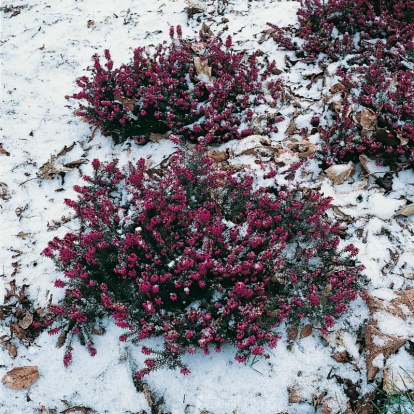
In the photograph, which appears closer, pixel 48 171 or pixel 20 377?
pixel 20 377

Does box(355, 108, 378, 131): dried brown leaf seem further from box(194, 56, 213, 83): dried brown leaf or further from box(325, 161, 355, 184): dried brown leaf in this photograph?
box(194, 56, 213, 83): dried brown leaf

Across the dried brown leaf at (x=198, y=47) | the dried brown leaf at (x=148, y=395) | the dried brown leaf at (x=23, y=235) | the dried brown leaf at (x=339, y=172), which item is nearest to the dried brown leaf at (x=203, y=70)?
the dried brown leaf at (x=198, y=47)

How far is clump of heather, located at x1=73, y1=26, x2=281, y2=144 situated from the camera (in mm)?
5031

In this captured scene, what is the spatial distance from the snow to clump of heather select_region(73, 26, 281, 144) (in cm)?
28

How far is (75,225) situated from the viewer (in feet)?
14.3

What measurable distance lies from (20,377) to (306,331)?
2.48m

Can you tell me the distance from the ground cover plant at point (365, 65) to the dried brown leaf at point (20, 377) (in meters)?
3.67

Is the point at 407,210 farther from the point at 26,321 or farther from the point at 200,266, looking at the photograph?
the point at 26,321

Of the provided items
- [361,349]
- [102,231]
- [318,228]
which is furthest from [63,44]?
[361,349]

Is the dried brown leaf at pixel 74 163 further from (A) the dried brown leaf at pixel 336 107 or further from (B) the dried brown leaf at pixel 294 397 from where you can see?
(B) the dried brown leaf at pixel 294 397

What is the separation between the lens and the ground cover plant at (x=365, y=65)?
4.58 m

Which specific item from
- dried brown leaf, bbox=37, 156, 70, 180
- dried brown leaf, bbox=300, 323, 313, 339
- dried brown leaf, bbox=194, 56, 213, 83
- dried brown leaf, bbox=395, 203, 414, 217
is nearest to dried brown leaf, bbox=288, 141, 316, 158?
dried brown leaf, bbox=395, 203, 414, 217

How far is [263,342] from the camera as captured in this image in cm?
336

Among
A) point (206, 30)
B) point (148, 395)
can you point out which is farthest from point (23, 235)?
point (206, 30)
